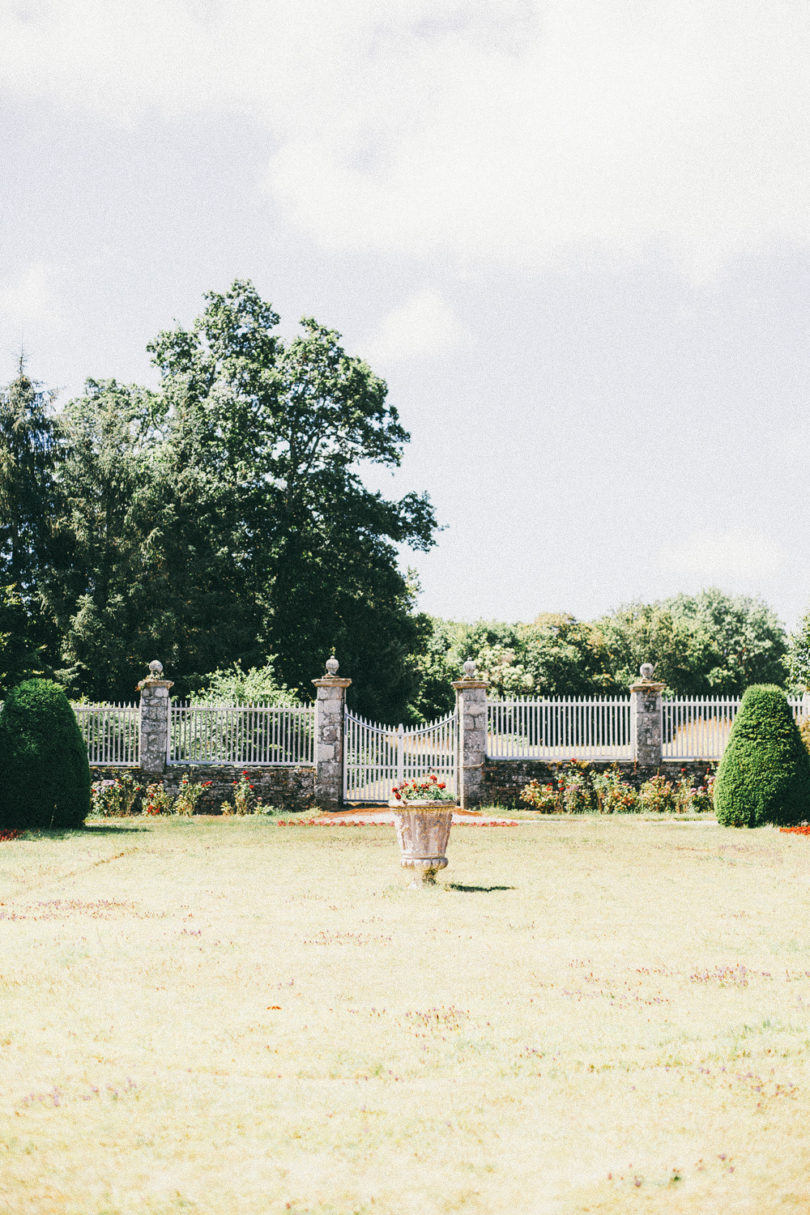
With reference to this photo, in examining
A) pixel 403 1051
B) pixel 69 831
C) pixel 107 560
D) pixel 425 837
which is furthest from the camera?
pixel 107 560

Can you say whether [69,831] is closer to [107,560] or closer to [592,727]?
[592,727]

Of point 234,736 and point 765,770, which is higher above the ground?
point 234,736

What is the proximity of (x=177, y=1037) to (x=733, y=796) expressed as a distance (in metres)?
15.2

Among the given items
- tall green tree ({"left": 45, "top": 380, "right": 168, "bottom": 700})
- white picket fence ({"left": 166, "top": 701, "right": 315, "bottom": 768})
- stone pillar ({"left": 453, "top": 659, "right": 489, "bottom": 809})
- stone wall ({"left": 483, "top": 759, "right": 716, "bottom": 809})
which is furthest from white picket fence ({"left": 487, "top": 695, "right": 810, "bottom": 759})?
tall green tree ({"left": 45, "top": 380, "right": 168, "bottom": 700})

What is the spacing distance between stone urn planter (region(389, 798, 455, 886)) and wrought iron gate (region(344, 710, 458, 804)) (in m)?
10.5

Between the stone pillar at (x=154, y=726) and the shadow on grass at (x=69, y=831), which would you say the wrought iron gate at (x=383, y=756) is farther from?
the shadow on grass at (x=69, y=831)

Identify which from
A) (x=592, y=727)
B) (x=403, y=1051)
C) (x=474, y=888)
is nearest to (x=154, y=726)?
(x=592, y=727)

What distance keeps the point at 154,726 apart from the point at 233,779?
79.3 inches

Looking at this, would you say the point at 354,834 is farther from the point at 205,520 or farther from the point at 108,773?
the point at 205,520

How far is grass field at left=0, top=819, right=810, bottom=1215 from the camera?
3.83 meters

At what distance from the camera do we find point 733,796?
18.9 metres

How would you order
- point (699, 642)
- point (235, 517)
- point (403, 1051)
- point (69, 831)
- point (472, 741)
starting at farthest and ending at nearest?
point (699, 642), point (235, 517), point (472, 741), point (69, 831), point (403, 1051)

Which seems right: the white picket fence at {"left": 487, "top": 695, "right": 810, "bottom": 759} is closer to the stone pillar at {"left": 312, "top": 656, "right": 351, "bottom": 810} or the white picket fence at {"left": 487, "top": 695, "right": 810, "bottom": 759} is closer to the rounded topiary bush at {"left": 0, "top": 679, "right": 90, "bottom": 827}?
the stone pillar at {"left": 312, "top": 656, "right": 351, "bottom": 810}

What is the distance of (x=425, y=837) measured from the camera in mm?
11555
